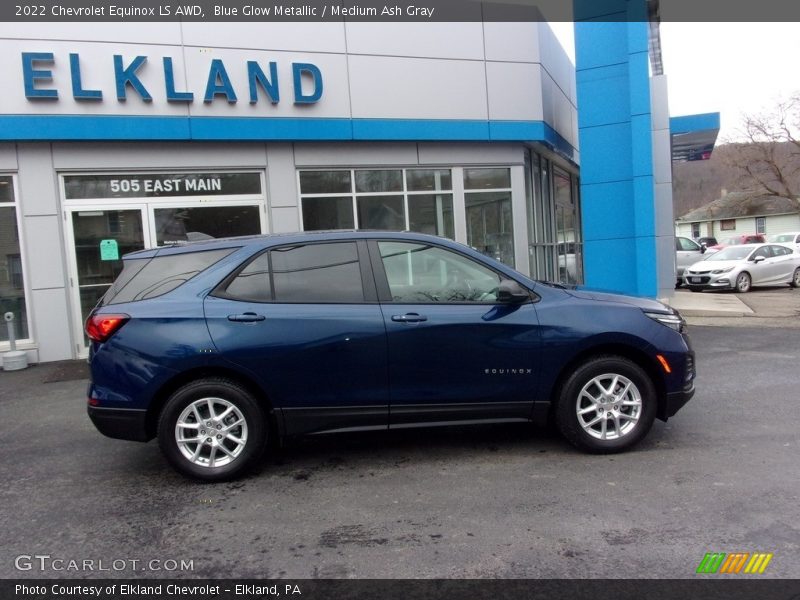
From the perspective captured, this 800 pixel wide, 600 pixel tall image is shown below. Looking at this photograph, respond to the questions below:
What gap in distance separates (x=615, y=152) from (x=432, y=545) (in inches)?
432

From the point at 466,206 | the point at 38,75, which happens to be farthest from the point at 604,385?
the point at 38,75

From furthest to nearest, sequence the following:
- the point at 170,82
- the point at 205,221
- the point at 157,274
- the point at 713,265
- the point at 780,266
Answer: the point at 780,266 < the point at 713,265 < the point at 205,221 < the point at 170,82 < the point at 157,274

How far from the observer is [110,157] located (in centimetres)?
973

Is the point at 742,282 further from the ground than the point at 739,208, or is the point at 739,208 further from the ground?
the point at 739,208

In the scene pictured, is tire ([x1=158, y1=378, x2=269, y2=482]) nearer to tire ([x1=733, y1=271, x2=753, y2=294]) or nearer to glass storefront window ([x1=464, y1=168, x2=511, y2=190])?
glass storefront window ([x1=464, y1=168, x2=511, y2=190])

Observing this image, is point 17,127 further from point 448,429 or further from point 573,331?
point 573,331

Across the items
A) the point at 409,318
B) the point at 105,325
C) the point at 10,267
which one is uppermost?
the point at 10,267

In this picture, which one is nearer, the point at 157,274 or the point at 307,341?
the point at 307,341

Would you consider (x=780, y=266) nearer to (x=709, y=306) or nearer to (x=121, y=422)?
(x=709, y=306)

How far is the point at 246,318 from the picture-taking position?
4.34 metres

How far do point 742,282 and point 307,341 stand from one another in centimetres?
1629

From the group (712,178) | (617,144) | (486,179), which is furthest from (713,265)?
(712,178)

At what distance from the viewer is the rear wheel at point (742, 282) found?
56.0 ft

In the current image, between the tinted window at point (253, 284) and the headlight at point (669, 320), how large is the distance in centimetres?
283
